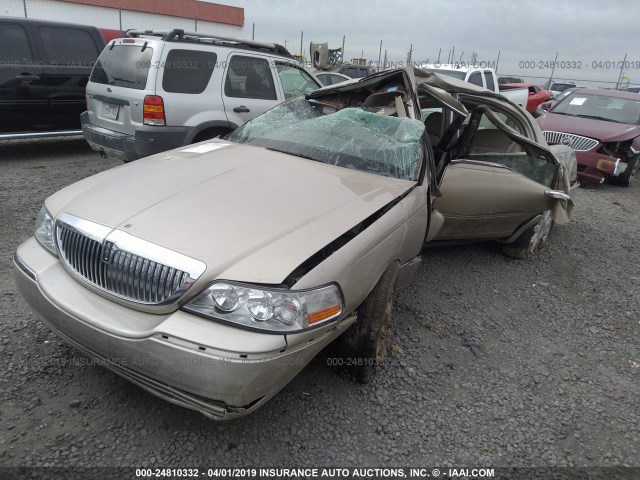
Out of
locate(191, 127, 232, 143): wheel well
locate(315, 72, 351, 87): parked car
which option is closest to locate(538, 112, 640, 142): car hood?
locate(315, 72, 351, 87): parked car

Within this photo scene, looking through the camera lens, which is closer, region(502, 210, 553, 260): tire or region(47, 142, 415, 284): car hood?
region(47, 142, 415, 284): car hood

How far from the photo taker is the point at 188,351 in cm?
174

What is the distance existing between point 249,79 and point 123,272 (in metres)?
4.41

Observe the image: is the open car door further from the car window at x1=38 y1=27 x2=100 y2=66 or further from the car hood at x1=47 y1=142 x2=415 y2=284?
the car window at x1=38 y1=27 x2=100 y2=66

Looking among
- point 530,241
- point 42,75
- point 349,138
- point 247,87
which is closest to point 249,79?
point 247,87

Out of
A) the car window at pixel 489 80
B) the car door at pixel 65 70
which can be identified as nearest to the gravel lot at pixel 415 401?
the car door at pixel 65 70

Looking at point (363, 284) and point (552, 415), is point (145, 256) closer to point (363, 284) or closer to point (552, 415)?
point (363, 284)

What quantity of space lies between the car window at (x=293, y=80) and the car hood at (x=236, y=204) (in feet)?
11.4

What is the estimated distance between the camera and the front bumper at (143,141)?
4.89m

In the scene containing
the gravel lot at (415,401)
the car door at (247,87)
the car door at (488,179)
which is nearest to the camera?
the gravel lot at (415,401)

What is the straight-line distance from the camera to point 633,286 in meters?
4.31

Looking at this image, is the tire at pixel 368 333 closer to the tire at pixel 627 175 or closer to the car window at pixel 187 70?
the car window at pixel 187 70

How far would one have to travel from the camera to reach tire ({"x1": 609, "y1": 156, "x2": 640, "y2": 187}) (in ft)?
26.5

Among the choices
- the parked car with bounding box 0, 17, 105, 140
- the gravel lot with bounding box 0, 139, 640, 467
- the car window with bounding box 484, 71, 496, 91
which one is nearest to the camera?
the gravel lot with bounding box 0, 139, 640, 467
